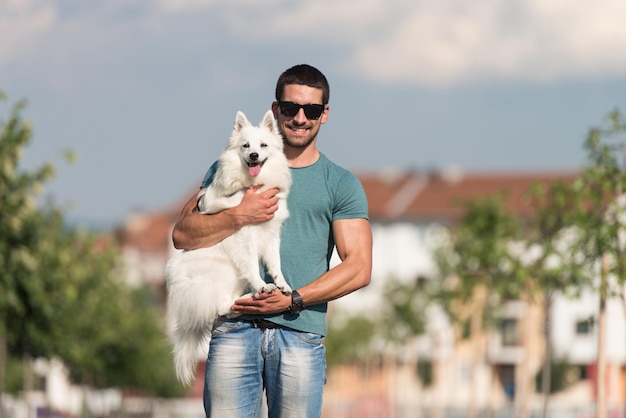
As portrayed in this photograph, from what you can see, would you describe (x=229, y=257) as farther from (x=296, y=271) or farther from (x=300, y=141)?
(x=300, y=141)

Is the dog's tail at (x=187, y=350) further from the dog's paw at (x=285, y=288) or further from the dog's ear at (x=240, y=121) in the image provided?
the dog's ear at (x=240, y=121)

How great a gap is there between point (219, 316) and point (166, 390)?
6284cm

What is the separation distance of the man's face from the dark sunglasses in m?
0.01

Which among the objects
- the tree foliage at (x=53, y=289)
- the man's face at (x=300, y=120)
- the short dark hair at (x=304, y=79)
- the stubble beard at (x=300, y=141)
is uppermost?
the short dark hair at (x=304, y=79)

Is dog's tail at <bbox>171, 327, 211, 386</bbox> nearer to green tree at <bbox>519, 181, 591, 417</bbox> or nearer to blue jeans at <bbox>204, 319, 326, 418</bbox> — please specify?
blue jeans at <bbox>204, 319, 326, 418</bbox>

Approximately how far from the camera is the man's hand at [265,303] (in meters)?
6.50

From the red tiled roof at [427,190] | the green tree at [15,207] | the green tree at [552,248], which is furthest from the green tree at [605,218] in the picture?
the red tiled roof at [427,190]

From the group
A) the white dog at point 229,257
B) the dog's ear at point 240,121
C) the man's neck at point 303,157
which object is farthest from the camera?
the dog's ear at point 240,121

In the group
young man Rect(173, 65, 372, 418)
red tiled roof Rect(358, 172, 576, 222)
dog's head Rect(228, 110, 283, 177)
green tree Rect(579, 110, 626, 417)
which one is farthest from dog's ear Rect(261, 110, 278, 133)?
red tiled roof Rect(358, 172, 576, 222)

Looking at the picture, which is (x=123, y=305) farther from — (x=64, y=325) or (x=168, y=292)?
(x=168, y=292)

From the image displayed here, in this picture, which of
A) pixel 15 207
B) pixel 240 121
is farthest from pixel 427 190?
pixel 240 121

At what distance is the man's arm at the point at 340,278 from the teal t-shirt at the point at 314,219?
63mm

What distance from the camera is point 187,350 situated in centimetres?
691

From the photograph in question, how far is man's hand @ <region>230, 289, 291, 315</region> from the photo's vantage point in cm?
650
